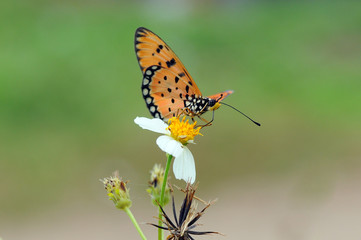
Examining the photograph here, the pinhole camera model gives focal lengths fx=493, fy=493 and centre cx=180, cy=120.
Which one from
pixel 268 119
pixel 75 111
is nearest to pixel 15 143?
pixel 75 111

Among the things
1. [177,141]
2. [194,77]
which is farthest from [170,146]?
[194,77]

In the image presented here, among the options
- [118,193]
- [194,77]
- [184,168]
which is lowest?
[118,193]

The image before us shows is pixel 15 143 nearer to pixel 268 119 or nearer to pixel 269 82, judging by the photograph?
pixel 268 119

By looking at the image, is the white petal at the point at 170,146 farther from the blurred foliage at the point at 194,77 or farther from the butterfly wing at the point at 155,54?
the blurred foliage at the point at 194,77

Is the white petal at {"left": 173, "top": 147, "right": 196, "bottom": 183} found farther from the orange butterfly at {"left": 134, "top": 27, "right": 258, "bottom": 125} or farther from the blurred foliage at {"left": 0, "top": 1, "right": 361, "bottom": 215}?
the blurred foliage at {"left": 0, "top": 1, "right": 361, "bottom": 215}

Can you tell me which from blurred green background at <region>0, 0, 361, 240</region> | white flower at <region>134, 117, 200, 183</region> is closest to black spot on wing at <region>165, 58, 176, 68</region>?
white flower at <region>134, 117, 200, 183</region>

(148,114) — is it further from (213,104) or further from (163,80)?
(213,104)

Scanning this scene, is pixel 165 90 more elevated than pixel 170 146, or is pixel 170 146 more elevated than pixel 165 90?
pixel 165 90
